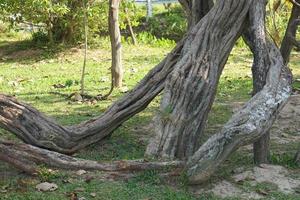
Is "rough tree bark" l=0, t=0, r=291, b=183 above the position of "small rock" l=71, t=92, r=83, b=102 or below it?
above

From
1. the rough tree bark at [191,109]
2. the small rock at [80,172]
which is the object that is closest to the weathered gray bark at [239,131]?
the rough tree bark at [191,109]

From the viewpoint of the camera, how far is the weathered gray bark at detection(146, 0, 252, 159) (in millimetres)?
4961

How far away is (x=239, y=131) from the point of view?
4.25m

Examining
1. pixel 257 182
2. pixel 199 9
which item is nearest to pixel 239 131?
pixel 257 182

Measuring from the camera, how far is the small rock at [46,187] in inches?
170

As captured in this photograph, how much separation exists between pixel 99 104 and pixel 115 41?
133 cm

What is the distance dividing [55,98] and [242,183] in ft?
15.7

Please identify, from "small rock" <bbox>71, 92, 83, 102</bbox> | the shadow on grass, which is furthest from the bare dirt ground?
the shadow on grass

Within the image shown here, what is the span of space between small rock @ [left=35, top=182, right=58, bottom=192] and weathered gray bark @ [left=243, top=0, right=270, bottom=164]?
1.78m

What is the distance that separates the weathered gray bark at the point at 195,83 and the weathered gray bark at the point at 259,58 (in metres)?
0.12

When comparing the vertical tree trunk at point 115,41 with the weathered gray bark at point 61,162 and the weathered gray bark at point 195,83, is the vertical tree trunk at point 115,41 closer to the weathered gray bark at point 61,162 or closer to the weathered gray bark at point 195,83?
the weathered gray bark at point 195,83

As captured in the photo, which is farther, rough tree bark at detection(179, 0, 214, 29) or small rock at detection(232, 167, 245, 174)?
rough tree bark at detection(179, 0, 214, 29)

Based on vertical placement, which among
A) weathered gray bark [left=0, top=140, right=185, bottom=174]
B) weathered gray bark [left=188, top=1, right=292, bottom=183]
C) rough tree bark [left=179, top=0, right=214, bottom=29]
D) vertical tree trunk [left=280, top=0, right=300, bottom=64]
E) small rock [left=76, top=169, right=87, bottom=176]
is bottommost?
small rock [left=76, top=169, right=87, bottom=176]

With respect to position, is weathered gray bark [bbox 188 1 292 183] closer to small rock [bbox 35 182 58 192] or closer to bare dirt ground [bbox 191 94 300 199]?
bare dirt ground [bbox 191 94 300 199]
